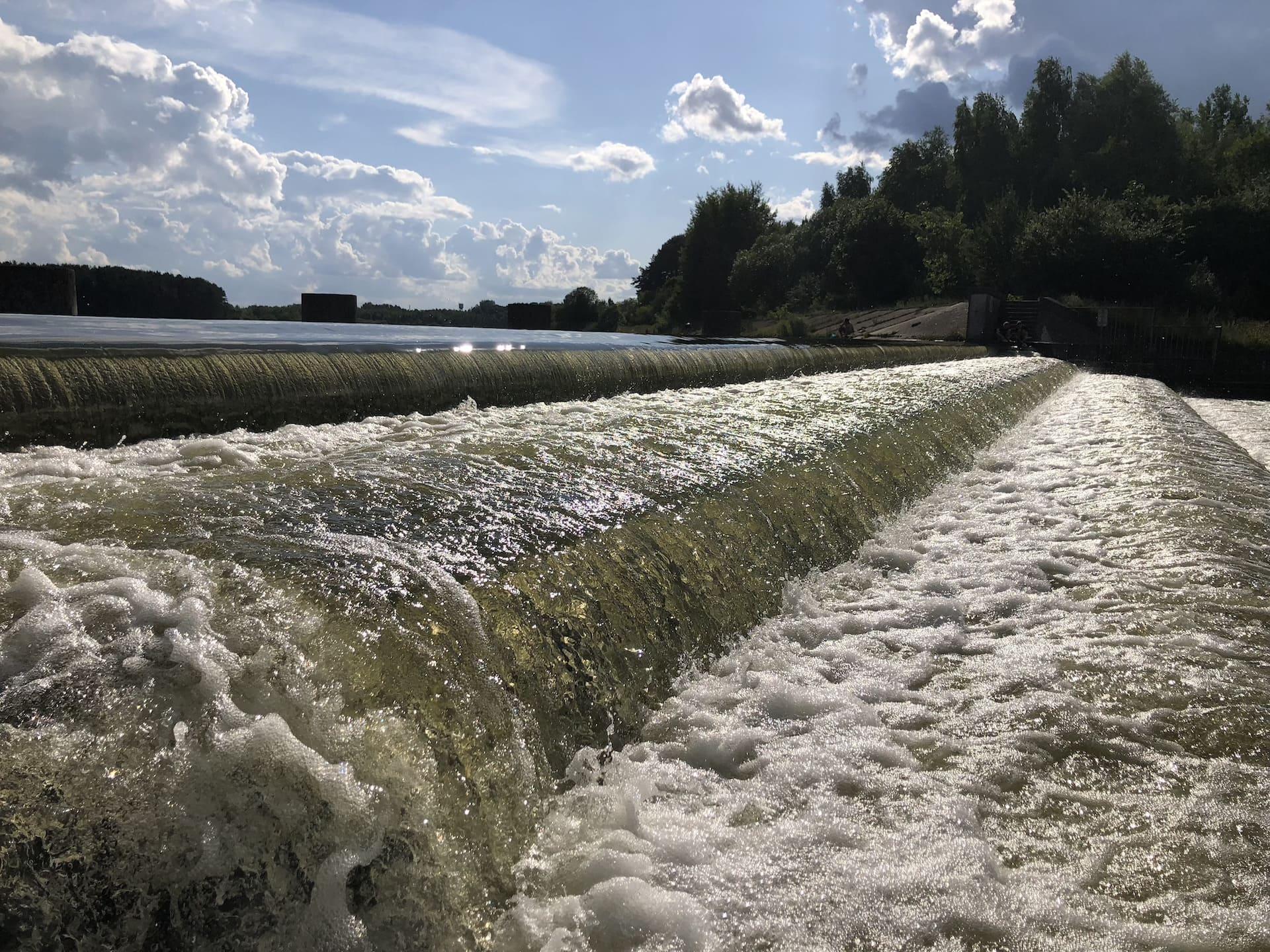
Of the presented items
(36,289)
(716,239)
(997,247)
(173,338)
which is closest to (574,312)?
(716,239)

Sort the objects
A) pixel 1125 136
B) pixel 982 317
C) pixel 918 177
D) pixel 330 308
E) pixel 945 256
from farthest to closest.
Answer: pixel 918 177, pixel 1125 136, pixel 945 256, pixel 982 317, pixel 330 308

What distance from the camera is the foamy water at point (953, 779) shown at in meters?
1.65

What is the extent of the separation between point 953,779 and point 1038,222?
36.1 metres

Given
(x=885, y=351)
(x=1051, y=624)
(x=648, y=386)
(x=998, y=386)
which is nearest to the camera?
(x=1051, y=624)

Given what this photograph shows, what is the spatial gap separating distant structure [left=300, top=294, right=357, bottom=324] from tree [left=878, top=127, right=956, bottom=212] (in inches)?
1763

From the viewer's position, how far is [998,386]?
33.8 feet

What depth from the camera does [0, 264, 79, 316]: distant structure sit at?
13547 millimetres

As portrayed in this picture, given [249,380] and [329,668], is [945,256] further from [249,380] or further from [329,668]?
[329,668]

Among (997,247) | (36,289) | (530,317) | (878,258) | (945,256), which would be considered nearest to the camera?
(36,289)

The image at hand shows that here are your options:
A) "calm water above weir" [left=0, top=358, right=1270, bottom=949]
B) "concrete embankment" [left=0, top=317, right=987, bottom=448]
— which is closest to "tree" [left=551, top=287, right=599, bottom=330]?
"concrete embankment" [left=0, top=317, right=987, bottom=448]

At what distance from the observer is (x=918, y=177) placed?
56.8 meters

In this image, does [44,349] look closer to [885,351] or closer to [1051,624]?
[1051,624]

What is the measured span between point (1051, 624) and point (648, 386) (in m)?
6.41

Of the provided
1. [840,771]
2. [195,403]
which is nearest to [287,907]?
[840,771]
